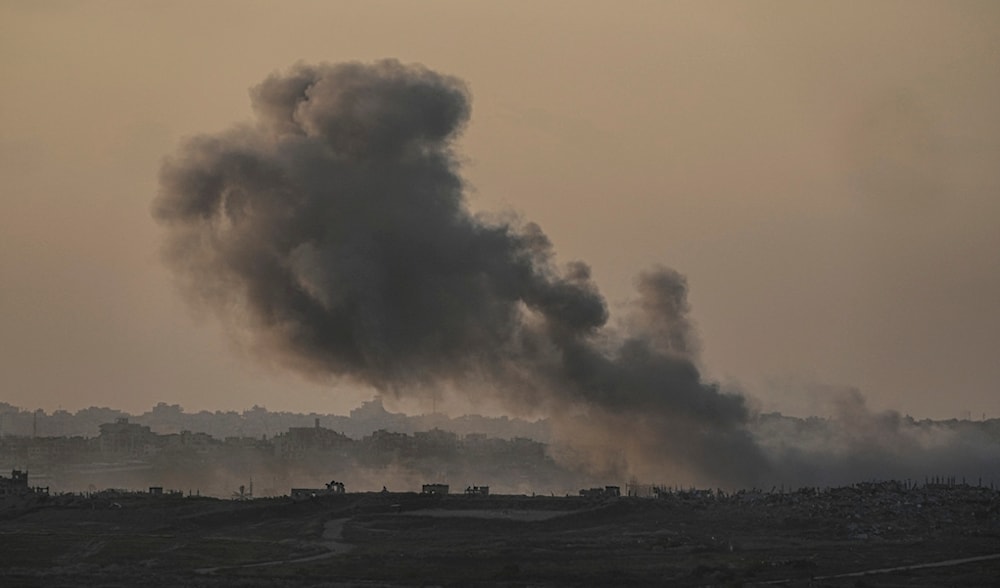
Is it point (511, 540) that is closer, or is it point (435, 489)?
point (511, 540)

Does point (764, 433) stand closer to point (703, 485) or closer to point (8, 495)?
point (703, 485)

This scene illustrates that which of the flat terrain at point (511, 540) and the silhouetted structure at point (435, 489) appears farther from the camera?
the silhouetted structure at point (435, 489)

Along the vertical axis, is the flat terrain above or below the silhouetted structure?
below

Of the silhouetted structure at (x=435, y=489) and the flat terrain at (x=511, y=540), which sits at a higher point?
the silhouetted structure at (x=435, y=489)

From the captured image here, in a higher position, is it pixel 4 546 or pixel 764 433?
pixel 764 433

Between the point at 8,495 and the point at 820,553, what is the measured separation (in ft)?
224

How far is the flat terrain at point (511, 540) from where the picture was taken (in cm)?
8419

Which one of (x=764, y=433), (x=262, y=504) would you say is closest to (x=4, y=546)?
(x=262, y=504)

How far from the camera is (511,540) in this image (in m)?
104

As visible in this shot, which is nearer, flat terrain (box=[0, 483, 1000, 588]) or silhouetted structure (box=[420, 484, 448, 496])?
flat terrain (box=[0, 483, 1000, 588])

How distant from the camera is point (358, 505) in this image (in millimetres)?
121375

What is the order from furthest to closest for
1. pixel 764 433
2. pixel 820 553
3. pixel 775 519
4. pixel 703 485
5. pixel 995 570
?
pixel 764 433 → pixel 703 485 → pixel 775 519 → pixel 820 553 → pixel 995 570

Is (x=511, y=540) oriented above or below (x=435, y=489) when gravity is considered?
below

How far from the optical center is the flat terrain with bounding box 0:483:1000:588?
84188 mm
